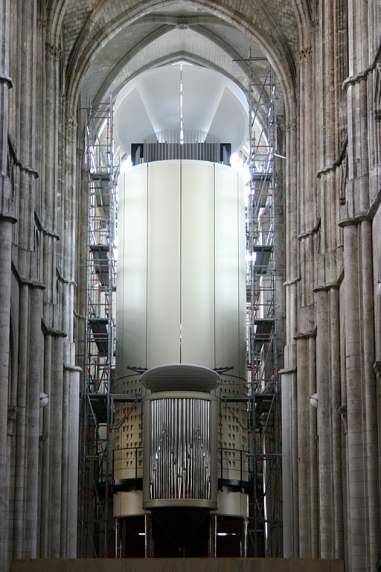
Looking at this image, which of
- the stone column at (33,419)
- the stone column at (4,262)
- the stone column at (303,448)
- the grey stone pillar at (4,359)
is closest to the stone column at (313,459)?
the stone column at (303,448)

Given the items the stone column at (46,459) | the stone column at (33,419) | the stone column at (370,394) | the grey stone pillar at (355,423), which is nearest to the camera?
the stone column at (370,394)

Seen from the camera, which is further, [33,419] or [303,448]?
[303,448]

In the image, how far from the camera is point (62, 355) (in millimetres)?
48531

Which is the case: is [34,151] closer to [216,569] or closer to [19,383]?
[19,383]

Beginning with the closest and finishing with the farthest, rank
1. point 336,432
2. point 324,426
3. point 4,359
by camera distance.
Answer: point 4,359
point 336,432
point 324,426

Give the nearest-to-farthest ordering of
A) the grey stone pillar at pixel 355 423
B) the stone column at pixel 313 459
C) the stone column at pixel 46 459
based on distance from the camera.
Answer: the grey stone pillar at pixel 355 423 < the stone column at pixel 313 459 < the stone column at pixel 46 459

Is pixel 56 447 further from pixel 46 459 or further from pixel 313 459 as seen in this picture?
Result: pixel 313 459

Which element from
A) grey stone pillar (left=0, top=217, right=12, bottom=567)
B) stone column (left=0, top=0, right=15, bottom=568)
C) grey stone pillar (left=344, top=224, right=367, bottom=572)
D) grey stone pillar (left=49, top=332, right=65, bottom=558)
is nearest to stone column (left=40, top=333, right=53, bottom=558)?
grey stone pillar (left=49, top=332, right=65, bottom=558)

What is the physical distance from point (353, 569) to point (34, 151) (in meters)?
15.6

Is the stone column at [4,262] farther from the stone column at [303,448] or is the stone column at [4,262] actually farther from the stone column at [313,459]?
the stone column at [303,448]

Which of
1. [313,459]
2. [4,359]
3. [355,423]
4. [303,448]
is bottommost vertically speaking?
[313,459]

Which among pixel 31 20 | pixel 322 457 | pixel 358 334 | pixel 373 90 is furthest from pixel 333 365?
pixel 31 20

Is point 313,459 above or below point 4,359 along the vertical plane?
below

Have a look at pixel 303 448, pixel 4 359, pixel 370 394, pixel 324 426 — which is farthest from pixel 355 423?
pixel 303 448
